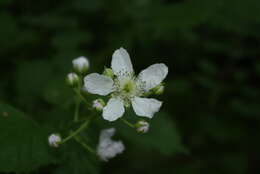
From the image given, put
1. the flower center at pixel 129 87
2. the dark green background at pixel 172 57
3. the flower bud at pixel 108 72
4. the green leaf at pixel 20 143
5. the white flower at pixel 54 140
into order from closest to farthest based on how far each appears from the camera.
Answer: the green leaf at pixel 20 143 < the white flower at pixel 54 140 < the flower bud at pixel 108 72 < the flower center at pixel 129 87 < the dark green background at pixel 172 57

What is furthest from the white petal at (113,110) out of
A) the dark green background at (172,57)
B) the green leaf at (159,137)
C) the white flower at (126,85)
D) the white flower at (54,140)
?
the dark green background at (172,57)

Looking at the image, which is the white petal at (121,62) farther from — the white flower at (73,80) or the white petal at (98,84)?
the white flower at (73,80)

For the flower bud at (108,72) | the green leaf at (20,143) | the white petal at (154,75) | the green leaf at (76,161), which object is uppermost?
the flower bud at (108,72)

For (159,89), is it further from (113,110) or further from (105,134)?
(105,134)

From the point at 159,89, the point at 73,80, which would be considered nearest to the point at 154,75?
the point at 159,89

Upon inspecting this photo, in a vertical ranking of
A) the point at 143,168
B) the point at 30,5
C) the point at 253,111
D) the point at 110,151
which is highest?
the point at 30,5

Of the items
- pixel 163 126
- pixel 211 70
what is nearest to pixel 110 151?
pixel 163 126

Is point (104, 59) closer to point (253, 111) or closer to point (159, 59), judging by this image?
point (159, 59)

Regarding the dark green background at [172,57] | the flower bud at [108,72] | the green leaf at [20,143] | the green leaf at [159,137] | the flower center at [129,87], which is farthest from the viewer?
the dark green background at [172,57]

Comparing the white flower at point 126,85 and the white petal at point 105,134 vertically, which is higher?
the white flower at point 126,85
